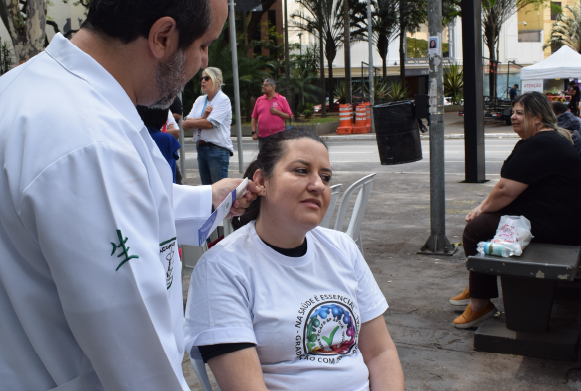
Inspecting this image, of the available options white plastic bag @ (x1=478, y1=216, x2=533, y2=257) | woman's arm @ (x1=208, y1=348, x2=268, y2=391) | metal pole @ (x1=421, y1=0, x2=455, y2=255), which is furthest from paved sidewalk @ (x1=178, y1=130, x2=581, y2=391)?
woman's arm @ (x1=208, y1=348, x2=268, y2=391)

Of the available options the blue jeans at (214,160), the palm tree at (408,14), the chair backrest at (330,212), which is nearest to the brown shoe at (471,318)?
the chair backrest at (330,212)

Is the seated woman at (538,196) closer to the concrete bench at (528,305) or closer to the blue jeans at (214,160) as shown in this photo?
the concrete bench at (528,305)

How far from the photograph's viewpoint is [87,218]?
37.7 inches

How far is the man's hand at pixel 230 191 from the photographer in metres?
2.09

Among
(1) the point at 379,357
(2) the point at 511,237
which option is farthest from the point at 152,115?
(2) the point at 511,237

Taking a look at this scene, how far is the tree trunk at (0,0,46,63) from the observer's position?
980 centimetres

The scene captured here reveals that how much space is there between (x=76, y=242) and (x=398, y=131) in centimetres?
559

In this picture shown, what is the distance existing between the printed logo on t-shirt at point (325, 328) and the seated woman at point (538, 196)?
2.39 m

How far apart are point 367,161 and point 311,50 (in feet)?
89.6

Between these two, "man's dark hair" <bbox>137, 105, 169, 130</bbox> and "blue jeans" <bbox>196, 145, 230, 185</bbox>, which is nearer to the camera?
"man's dark hair" <bbox>137, 105, 169, 130</bbox>

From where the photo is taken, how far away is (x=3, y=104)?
1.05 m

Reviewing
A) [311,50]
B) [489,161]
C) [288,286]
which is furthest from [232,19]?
[311,50]

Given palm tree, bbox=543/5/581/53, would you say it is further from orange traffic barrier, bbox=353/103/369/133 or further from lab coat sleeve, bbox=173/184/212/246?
lab coat sleeve, bbox=173/184/212/246

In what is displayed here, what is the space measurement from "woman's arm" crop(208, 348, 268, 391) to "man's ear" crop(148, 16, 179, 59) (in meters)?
1.04
